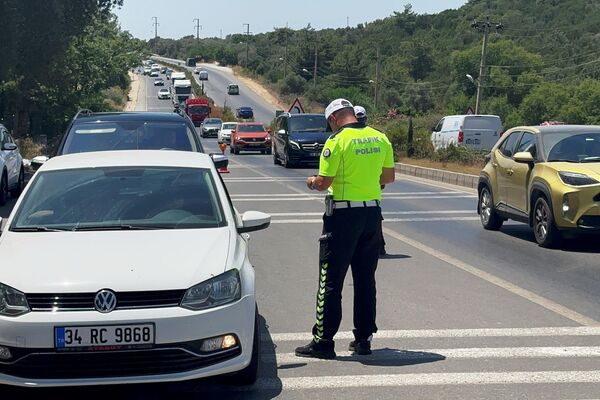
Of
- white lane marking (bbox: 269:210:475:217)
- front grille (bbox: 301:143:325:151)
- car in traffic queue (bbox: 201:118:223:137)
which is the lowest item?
car in traffic queue (bbox: 201:118:223:137)

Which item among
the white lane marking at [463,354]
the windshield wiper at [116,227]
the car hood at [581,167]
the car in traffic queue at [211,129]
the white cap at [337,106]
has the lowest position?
the car in traffic queue at [211,129]

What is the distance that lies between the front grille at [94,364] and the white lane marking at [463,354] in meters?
1.49

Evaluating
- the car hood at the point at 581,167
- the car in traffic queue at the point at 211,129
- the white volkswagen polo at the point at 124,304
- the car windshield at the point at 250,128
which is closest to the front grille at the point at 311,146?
the car windshield at the point at 250,128

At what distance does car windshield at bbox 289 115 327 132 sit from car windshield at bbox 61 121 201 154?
68.2 feet

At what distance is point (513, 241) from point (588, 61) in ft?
304

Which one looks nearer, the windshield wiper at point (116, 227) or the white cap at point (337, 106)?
the windshield wiper at point (116, 227)

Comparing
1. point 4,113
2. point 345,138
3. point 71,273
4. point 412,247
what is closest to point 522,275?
point 412,247

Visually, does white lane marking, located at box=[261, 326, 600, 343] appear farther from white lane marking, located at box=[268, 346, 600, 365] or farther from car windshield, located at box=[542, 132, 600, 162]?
car windshield, located at box=[542, 132, 600, 162]

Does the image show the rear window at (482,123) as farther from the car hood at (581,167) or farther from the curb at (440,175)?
the car hood at (581,167)

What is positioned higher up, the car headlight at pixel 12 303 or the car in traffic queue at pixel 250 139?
the car headlight at pixel 12 303

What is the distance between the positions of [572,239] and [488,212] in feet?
5.49

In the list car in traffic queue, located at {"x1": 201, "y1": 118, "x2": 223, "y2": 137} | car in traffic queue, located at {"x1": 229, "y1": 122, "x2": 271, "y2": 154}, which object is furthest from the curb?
car in traffic queue, located at {"x1": 201, "y1": 118, "x2": 223, "y2": 137}

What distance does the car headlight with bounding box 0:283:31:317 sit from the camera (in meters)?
5.46

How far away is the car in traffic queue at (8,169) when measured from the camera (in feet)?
62.6
